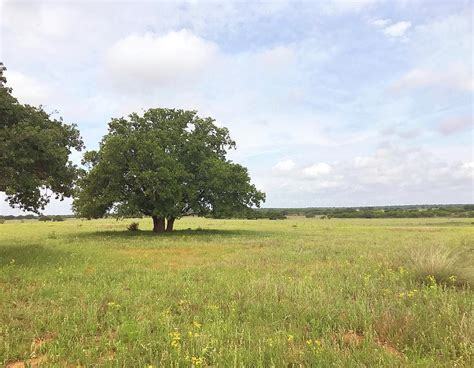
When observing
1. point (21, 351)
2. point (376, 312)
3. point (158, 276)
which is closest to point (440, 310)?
point (376, 312)

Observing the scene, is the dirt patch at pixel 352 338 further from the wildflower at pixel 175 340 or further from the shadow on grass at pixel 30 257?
the shadow on grass at pixel 30 257

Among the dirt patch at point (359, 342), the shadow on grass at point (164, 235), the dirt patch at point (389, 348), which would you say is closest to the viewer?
the dirt patch at point (389, 348)

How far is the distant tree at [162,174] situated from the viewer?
114ft

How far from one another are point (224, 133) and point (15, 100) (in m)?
24.9

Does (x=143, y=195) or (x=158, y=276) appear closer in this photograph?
(x=158, y=276)

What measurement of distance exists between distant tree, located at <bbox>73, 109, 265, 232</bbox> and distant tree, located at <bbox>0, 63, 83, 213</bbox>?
1144 cm

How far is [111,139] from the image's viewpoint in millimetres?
34469

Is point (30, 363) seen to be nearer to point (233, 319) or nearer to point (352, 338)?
point (233, 319)

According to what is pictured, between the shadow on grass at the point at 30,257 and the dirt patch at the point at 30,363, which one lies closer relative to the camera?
the dirt patch at the point at 30,363

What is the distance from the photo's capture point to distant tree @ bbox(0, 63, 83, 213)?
59.3 feet

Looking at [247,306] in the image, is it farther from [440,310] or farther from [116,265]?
[116,265]

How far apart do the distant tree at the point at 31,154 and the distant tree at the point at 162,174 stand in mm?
11436

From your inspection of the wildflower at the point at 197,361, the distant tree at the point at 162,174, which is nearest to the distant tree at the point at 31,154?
the distant tree at the point at 162,174

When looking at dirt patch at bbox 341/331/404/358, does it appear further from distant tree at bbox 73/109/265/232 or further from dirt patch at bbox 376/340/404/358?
distant tree at bbox 73/109/265/232
